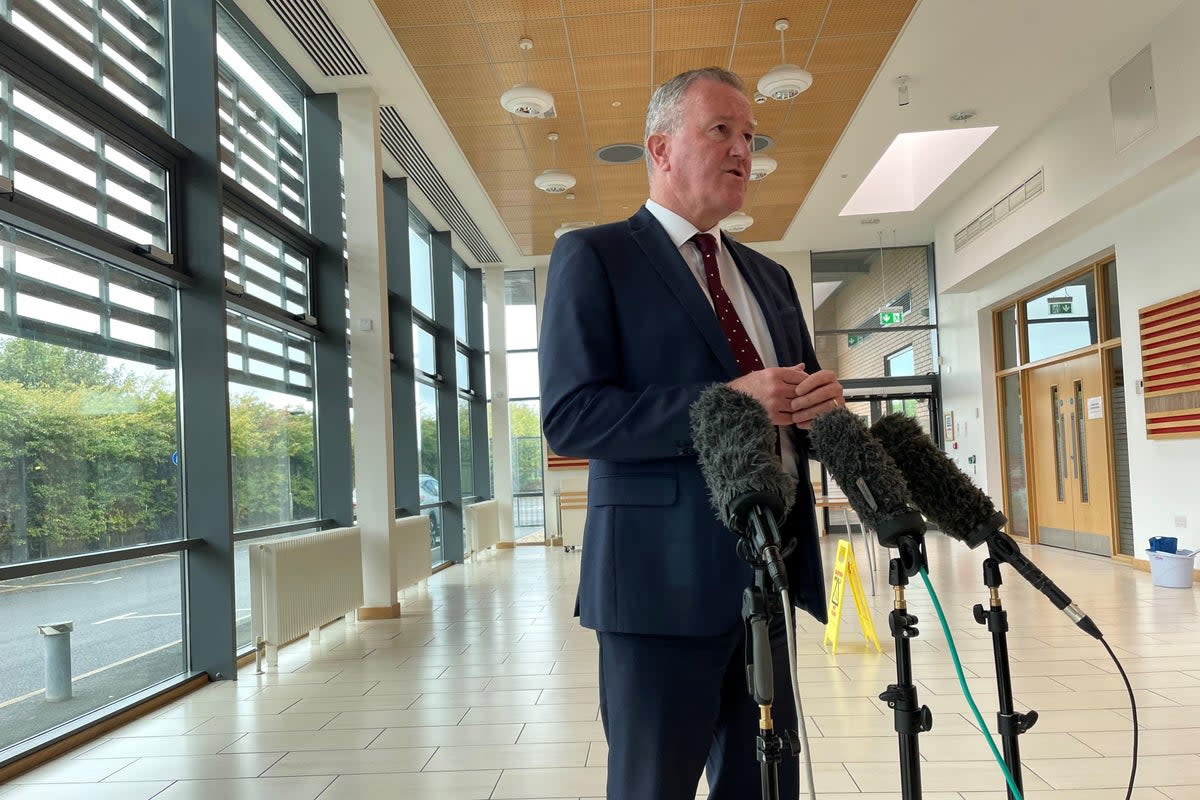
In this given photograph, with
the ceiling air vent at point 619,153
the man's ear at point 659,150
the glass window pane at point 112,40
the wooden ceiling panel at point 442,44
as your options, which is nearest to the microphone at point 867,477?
the man's ear at point 659,150

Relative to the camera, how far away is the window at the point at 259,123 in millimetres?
5908

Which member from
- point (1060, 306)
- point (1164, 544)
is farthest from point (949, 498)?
point (1060, 306)

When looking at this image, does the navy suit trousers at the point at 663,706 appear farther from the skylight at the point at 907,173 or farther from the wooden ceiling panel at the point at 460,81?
the skylight at the point at 907,173

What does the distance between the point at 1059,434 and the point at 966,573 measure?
3.02m

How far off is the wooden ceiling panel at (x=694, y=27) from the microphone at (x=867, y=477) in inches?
226

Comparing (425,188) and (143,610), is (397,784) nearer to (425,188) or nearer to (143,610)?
(143,610)

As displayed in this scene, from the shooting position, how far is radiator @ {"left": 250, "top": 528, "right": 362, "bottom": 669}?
5289 mm

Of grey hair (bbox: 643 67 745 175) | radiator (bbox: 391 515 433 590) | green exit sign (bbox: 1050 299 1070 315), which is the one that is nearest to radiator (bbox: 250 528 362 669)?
radiator (bbox: 391 515 433 590)

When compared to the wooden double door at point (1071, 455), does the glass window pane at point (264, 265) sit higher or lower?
higher

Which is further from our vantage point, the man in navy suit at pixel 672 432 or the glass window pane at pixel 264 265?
the glass window pane at pixel 264 265

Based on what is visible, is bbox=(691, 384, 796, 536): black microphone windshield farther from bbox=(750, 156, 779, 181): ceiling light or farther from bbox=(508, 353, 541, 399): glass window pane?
bbox=(508, 353, 541, 399): glass window pane

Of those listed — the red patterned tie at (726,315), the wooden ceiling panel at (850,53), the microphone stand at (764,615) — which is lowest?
the microphone stand at (764,615)

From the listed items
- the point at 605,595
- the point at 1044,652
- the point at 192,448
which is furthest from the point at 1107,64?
the point at 605,595

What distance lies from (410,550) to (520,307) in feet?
22.9
